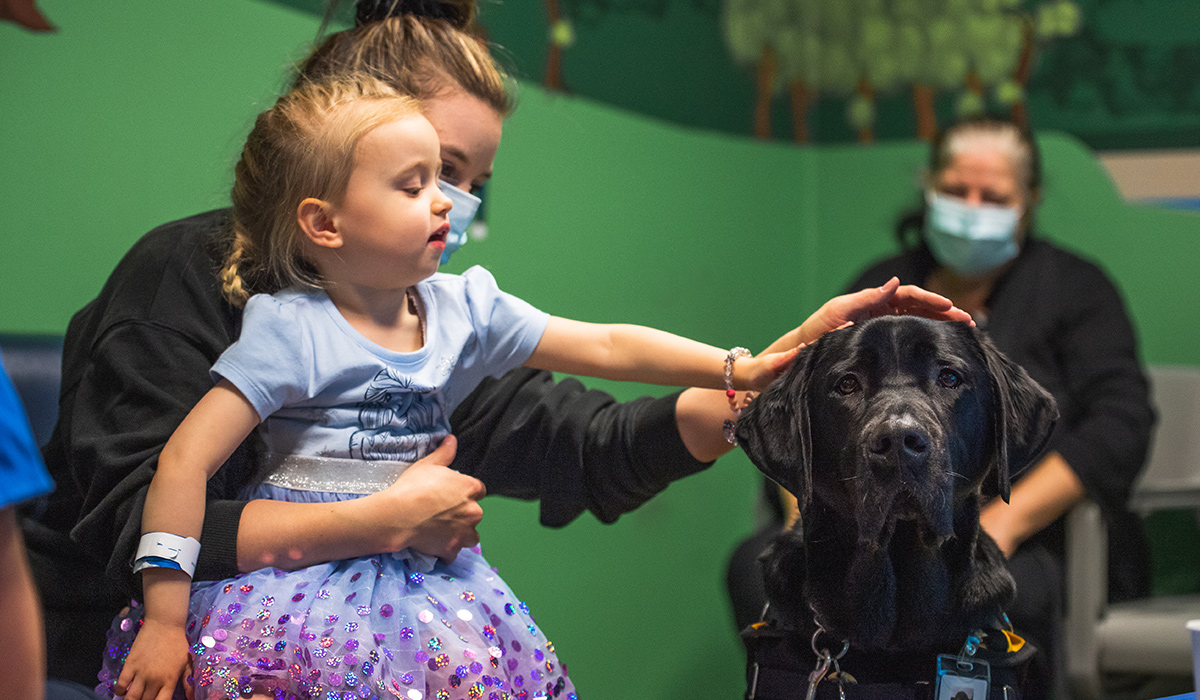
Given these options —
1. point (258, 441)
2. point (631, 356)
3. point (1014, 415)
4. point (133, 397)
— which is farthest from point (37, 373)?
point (1014, 415)

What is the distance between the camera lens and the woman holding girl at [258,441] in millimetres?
898

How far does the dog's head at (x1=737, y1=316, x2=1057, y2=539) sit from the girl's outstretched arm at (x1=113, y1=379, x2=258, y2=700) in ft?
1.41

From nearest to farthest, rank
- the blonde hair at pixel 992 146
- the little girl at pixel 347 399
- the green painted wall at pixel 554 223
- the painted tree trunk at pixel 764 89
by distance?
1. the little girl at pixel 347 399
2. the green painted wall at pixel 554 223
3. the blonde hair at pixel 992 146
4. the painted tree trunk at pixel 764 89

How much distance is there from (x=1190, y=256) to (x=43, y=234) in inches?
88.0

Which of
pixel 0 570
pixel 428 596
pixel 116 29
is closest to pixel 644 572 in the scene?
pixel 428 596

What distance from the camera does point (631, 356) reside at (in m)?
1.04

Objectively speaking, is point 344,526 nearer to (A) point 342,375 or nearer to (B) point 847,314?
(A) point 342,375

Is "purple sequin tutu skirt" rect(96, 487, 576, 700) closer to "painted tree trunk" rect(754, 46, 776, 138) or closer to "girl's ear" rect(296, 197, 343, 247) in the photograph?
"girl's ear" rect(296, 197, 343, 247)

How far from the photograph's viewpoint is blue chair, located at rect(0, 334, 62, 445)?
1.11 meters

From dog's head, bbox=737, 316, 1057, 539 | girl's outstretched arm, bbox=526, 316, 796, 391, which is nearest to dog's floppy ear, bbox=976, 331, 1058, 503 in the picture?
dog's head, bbox=737, 316, 1057, 539

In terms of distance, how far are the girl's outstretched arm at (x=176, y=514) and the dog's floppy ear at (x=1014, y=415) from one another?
589mm

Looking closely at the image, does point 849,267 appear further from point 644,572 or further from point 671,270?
point 644,572

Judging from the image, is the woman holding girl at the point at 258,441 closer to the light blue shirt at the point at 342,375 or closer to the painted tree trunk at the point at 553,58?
the light blue shirt at the point at 342,375

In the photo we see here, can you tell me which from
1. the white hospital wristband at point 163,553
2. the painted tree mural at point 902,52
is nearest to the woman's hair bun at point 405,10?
the white hospital wristband at point 163,553
